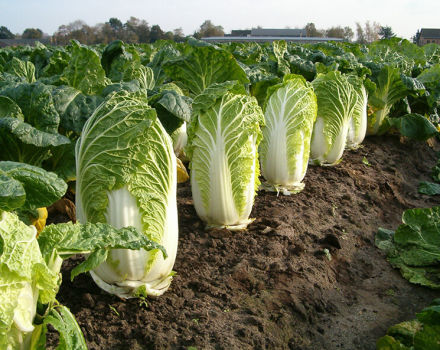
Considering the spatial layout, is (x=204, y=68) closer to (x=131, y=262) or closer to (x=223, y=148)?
(x=223, y=148)

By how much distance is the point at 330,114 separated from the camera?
22.0 ft

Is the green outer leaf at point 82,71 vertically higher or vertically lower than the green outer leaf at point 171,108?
higher

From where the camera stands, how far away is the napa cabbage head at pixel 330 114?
6664mm

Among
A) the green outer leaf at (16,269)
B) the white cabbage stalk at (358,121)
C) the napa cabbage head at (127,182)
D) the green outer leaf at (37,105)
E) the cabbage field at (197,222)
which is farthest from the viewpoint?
the white cabbage stalk at (358,121)

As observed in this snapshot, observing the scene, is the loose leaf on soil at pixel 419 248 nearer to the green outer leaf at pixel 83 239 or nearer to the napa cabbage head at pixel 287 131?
the napa cabbage head at pixel 287 131

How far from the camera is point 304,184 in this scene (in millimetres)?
6062

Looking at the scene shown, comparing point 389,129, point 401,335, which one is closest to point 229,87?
point 401,335

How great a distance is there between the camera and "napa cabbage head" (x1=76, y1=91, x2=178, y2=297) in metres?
3.10

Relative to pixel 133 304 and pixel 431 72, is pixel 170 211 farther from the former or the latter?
pixel 431 72

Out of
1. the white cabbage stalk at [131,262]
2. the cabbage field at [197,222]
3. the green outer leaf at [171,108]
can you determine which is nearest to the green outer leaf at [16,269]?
the cabbage field at [197,222]

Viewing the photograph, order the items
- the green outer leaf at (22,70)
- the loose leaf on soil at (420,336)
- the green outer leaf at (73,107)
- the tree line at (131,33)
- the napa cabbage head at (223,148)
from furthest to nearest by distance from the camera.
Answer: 1. the tree line at (131,33)
2. the green outer leaf at (22,70)
3. the napa cabbage head at (223,148)
4. the green outer leaf at (73,107)
5. the loose leaf on soil at (420,336)

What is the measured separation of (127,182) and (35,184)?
2.74ft

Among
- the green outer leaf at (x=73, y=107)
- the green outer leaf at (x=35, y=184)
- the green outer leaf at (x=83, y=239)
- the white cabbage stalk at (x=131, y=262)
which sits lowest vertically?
the white cabbage stalk at (x=131, y=262)

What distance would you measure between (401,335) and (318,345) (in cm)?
64
